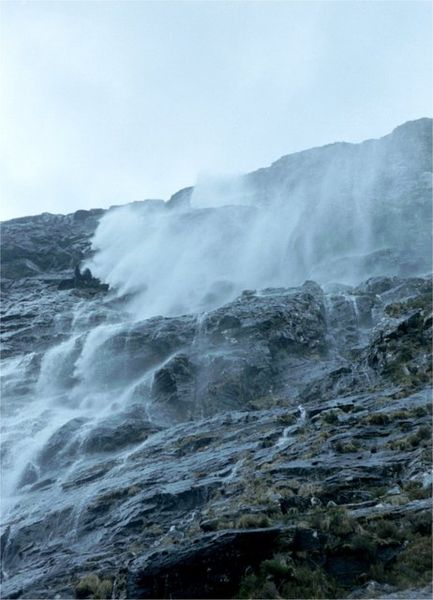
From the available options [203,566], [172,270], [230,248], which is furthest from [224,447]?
[230,248]

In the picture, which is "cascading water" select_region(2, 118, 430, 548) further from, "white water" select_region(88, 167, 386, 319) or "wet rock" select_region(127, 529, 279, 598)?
"wet rock" select_region(127, 529, 279, 598)

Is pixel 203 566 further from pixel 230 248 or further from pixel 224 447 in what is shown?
pixel 230 248

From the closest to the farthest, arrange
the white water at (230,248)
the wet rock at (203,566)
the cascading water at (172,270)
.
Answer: the wet rock at (203,566), the cascading water at (172,270), the white water at (230,248)

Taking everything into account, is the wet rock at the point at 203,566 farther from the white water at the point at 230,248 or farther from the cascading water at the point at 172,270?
the white water at the point at 230,248

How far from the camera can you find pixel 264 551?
14281 mm

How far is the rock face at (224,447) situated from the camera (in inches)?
558

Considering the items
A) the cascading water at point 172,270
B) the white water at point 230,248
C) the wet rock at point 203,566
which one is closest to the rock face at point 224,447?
the wet rock at point 203,566

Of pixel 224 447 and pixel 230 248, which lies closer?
pixel 224 447

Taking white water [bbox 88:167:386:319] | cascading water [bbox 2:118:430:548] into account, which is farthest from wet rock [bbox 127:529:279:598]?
white water [bbox 88:167:386:319]

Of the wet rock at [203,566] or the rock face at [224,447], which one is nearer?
the wet rock at [203,566]

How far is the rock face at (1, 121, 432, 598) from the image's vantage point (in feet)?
46.5

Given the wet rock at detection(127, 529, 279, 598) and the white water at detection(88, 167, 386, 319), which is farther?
the white water at detection(88, 167, 386, 319)

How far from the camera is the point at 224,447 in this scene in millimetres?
26484

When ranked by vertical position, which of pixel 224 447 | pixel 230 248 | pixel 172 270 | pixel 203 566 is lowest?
pixel 224 447
